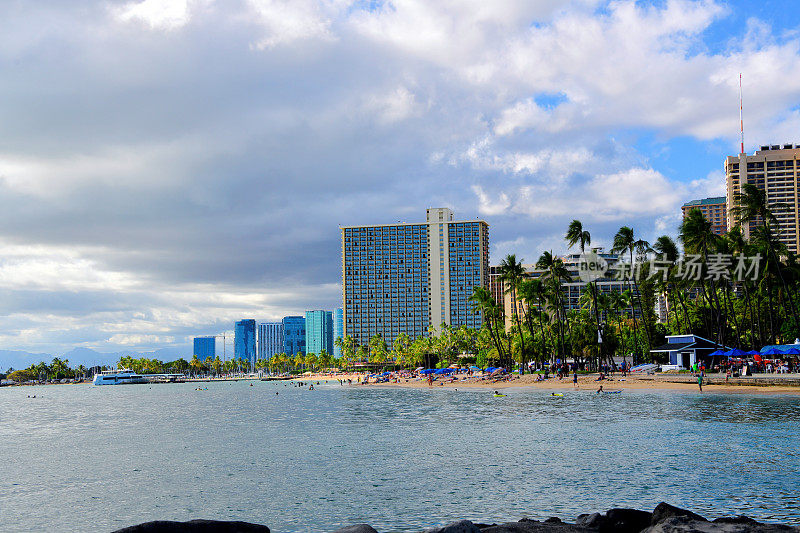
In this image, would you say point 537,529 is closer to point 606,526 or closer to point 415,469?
point 606,526

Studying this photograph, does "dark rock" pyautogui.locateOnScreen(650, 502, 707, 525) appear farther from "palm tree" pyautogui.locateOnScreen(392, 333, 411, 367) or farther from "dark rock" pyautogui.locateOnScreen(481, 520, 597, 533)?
"palm tree" pyautogui.locateOnScreen(392, 333, 411, 367)

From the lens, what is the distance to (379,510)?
18609 mm

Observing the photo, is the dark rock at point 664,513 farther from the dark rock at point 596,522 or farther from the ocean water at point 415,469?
the ocean water at point 415,469

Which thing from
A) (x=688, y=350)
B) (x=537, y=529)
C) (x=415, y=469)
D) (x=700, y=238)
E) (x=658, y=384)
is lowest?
(x=658, y=384)

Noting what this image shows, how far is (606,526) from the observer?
13664mm

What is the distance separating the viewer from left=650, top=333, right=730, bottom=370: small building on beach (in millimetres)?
73688

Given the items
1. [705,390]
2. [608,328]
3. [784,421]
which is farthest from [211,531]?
[608,328]

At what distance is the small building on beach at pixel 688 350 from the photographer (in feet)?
242

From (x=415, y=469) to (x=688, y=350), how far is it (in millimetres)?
59386

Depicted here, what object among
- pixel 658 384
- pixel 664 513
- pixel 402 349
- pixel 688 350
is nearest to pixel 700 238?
pixel 688 350

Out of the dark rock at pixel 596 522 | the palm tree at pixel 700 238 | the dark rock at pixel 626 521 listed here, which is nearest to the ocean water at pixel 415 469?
the dark rock at pixel 596 522

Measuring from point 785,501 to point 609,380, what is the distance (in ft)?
195

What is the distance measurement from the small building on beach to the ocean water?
27048 millimetres

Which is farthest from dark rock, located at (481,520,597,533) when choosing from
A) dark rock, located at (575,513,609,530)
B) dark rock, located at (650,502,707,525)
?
dark rock, located at (650,502,707,525)
